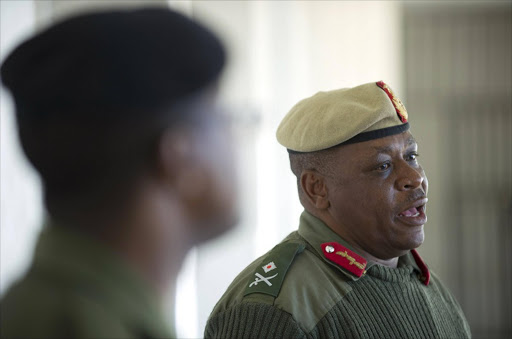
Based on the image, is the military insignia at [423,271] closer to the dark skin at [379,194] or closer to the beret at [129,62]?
the dark skin at [379,194]

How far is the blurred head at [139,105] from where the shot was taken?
38 cm

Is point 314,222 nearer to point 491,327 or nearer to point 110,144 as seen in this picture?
point 110,144

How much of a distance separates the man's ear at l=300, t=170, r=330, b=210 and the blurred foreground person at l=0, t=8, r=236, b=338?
1.19 meters

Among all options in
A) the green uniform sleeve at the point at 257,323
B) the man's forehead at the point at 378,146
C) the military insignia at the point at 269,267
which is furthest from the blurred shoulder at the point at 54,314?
the man's forehead at the point at 378,146

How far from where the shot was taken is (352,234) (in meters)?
1.58

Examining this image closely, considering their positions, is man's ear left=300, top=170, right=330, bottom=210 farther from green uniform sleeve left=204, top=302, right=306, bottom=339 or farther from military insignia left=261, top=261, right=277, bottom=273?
green uniform sleeve left=204, top=302, right=306, bottom=339

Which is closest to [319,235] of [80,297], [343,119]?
[343,119]

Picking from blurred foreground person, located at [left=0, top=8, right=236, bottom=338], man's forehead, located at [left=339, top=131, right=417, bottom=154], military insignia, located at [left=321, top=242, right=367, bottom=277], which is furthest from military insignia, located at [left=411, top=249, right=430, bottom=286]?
blurred foreground person, located at [left=0, top=8, right=236, bottom=338]

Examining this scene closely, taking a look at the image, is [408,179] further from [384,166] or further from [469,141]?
[469,141]

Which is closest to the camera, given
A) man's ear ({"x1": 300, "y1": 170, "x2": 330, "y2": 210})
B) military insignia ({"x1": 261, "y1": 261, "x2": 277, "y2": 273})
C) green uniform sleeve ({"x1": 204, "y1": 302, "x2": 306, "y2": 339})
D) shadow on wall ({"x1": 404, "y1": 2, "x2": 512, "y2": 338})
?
green uniform sleeve ({"x1": 204, "y1": 302, "x2": 306, "y2": 339})

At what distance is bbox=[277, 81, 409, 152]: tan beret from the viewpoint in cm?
150

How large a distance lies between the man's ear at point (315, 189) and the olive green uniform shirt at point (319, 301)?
42mm

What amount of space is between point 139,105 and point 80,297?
0.13 metres

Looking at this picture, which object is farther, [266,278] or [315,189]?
[315,189]
